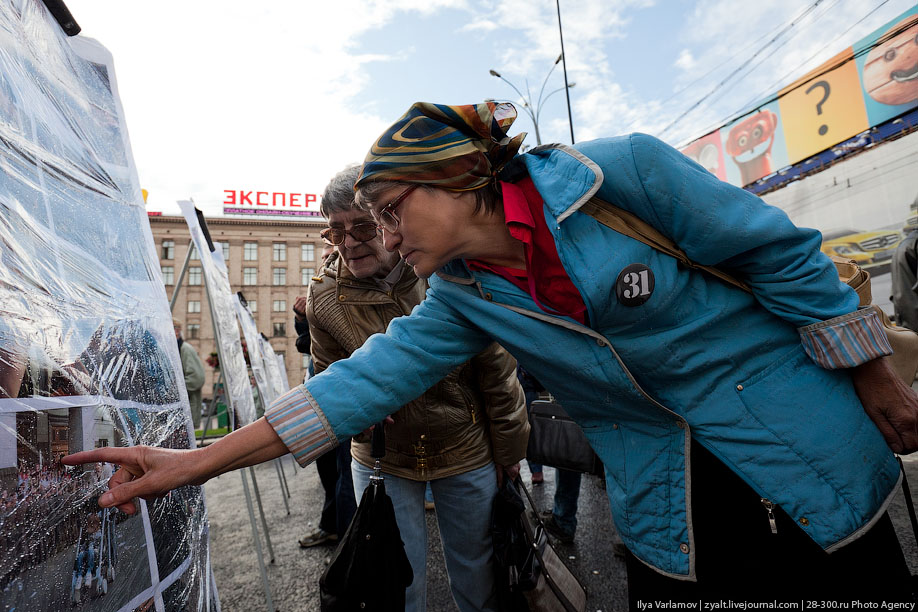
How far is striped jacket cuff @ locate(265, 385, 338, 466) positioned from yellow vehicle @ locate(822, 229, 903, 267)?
14032 millimetres

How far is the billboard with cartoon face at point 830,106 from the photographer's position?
11453 millimetres

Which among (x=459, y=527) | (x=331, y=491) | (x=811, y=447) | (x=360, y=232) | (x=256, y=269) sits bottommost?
(x=331, y=491)

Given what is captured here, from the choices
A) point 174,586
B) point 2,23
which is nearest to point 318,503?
point 174,586

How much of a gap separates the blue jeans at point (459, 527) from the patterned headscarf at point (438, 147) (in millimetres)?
1144

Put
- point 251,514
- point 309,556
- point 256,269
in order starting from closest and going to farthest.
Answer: point 251,514 < point 309,556 < point 256,269

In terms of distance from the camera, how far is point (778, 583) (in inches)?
40.0

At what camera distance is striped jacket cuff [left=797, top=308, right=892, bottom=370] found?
976mm

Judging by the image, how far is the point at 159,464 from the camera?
3.14 ft

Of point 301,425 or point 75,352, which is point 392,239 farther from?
point 75,352

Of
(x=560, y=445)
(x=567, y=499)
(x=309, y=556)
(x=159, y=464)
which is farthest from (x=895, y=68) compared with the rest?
(x=159, y=464)

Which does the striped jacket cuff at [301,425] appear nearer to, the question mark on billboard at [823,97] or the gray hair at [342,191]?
the gray hair at [342,191]

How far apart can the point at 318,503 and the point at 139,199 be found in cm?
399

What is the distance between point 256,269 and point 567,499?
134ft

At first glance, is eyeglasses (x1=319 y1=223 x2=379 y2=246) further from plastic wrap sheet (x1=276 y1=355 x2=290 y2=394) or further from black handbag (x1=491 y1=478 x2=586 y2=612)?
plastic wrap sheet (x1=276 y1=355 x2=290 y2=394)
